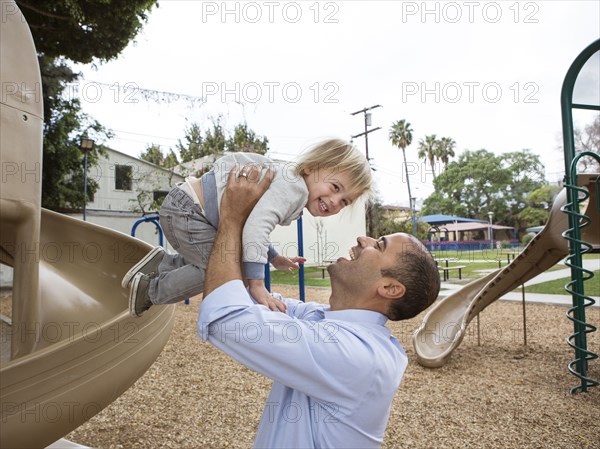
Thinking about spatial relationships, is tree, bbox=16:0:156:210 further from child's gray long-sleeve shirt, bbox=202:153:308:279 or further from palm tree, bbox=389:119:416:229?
palm tree, bbox=389:119:416:229

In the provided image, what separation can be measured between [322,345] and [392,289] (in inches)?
12.6

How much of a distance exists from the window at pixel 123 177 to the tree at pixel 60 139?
4.86 metres

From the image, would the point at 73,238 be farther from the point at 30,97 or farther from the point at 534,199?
the point at 534,199

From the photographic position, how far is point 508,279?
489cm

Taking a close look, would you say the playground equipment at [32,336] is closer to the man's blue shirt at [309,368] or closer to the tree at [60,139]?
the man's blue shirt at [309,368]

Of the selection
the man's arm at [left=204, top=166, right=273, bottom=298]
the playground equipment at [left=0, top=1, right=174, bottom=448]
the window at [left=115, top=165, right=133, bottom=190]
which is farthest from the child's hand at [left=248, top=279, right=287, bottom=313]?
the window at [left=115, top=165, right=133, bottom=190]

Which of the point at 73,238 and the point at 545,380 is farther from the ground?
the point at 73,238

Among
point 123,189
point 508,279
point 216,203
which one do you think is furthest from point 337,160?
point 123,189

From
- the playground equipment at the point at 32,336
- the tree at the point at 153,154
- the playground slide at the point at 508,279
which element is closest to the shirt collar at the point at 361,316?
the playground equipment at the point at 32,336

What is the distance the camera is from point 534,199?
39.7 meters

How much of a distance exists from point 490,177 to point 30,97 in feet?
153

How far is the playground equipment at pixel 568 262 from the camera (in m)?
3.75

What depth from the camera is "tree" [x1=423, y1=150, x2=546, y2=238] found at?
4094 centimetres

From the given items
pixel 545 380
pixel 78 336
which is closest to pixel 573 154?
pixel 545 380
